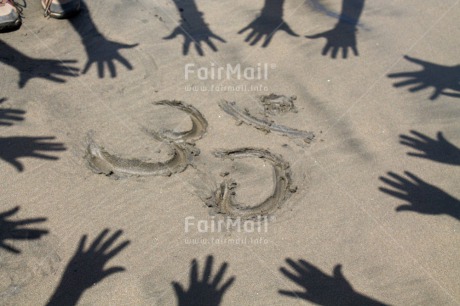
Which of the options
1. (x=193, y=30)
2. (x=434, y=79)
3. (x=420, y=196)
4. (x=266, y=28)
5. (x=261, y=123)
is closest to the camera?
(x=420, y=196)

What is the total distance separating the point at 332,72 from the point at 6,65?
149 inches

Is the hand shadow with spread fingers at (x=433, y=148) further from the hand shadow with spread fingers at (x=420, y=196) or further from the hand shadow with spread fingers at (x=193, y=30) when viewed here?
the hand shadow with spread fingers at (x=193, y=30)

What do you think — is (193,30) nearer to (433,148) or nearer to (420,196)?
(433,148)

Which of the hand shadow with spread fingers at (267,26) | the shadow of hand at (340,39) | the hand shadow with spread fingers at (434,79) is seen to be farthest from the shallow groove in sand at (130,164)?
the hand shadow with spread fingers at (434,79)

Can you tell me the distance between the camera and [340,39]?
6.37 metres

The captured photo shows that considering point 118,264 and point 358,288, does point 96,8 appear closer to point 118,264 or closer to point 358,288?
point 118,264

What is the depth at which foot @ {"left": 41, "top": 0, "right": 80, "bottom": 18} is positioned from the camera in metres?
6.30

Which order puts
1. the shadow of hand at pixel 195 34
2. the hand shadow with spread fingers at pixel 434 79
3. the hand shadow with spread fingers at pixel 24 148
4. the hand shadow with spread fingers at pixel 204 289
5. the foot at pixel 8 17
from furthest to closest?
the shadow of hand at pixel 195 34 → the foot at pixel 8 17 → the hand shadow with spread fingers at pixel 434 79 → the hand shadow with spread fingers at pixel 24 148 → the hand shadow with spread fingers at pixel 204 289

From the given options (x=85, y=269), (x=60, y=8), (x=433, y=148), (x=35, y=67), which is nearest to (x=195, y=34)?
(x=60, y=8)

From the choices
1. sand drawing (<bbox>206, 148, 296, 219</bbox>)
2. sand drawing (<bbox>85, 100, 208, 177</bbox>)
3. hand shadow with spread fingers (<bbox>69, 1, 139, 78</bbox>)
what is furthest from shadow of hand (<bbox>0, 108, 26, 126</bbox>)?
sand drawing (<bbox>206, 148, 296, 219</bbox>)

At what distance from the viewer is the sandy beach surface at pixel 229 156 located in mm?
3887

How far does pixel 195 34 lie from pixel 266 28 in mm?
957

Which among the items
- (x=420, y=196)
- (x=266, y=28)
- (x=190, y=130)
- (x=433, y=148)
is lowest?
(x=420, y=196)

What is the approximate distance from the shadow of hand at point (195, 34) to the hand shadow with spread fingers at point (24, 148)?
207 centimetres
